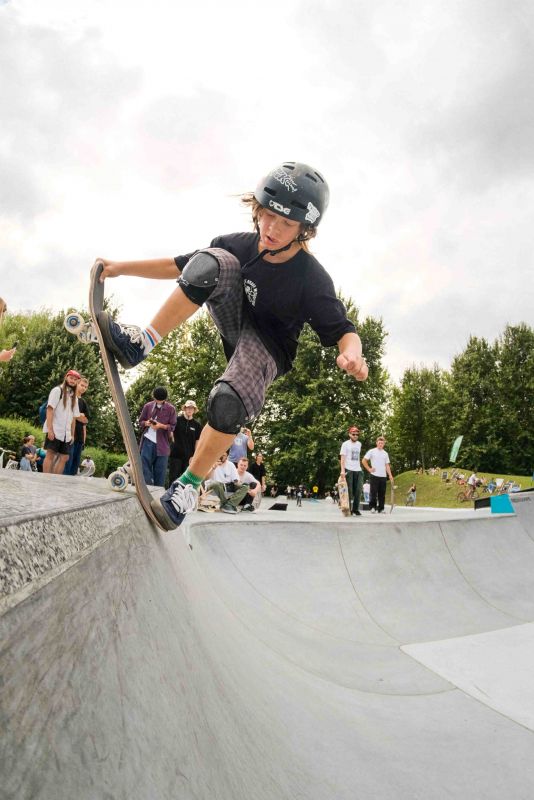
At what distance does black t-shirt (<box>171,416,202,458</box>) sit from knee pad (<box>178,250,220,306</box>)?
576 cm

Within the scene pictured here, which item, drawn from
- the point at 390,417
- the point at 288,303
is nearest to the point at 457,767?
the point at 288,303

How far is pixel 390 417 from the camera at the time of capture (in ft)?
162

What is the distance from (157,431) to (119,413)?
4906 mm

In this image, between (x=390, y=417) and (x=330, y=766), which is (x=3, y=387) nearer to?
(x=330, y=766)

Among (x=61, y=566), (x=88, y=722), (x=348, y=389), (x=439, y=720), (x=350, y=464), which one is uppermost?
(x=348, y=389)

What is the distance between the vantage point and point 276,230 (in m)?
2.50

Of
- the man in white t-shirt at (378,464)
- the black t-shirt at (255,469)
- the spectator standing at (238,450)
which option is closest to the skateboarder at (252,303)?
the spectator standing at (238,450)

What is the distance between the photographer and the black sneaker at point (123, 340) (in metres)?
2.46

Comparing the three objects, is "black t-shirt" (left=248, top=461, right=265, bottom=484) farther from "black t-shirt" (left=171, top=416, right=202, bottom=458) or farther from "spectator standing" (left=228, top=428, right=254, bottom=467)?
"black t-shirt" (left=171, top=416, right=202, bottom=458)

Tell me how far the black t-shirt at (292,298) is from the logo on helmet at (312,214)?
18cm

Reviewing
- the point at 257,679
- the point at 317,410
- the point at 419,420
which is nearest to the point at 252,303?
the point at 257,679

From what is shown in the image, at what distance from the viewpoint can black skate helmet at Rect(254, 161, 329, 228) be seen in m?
2.45

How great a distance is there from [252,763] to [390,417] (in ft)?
163

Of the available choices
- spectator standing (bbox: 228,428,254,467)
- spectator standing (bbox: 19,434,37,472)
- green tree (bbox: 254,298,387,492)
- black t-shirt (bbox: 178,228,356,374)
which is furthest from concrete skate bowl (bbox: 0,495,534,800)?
green tree (bbox: 254,298,387,492)
